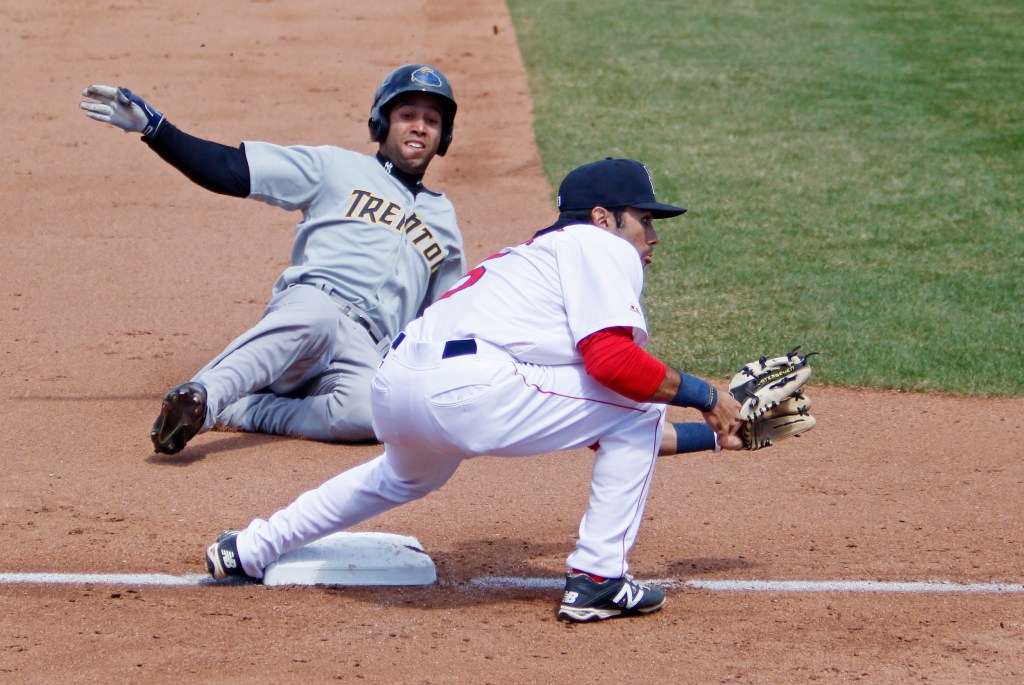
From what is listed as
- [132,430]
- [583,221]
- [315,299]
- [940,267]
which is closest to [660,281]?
[940,267]

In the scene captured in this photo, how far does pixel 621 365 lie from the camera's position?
132 inches

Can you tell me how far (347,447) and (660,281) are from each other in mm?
2993

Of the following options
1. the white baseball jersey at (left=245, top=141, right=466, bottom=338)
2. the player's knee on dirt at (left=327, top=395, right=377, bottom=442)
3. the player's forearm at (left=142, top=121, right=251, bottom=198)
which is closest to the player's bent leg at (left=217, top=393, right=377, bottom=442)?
the player's knee on dirt at (left=327, top=395, right=377, bottom=442)

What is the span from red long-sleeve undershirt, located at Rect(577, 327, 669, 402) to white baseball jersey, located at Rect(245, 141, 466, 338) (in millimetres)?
2147

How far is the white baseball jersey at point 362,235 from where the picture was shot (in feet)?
17.7

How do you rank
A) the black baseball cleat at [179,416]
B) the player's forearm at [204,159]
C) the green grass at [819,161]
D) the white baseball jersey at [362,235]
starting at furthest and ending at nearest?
1. the green grass at [819,161]
2. the white baseball jersey at [362,235]
3. the player's forearm at [204,159]
4. the black baseball cleat at [179,416]

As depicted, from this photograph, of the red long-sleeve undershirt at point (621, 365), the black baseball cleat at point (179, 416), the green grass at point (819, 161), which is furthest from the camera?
the green grass at point (819, 161)

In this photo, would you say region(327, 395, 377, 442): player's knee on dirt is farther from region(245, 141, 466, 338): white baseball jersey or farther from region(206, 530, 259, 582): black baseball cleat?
region(206, 530, 259, 582): black baseball cleat

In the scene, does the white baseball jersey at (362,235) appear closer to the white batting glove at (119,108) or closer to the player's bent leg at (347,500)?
the white batting glove at (119,108)

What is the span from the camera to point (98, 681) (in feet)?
10.3

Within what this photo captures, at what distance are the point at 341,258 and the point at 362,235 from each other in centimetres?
13

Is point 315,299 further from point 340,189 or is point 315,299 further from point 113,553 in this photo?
point 113,553

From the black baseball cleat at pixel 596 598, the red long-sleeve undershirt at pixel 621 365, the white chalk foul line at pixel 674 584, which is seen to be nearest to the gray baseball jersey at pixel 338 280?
the white chalk foul line at pixel 674 584

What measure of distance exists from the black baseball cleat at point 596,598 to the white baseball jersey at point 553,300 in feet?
2.01
